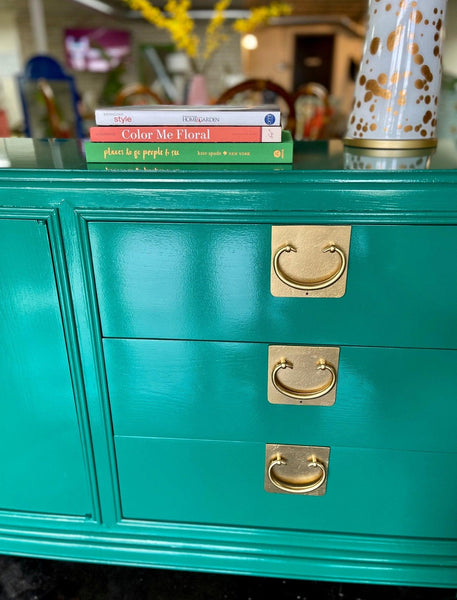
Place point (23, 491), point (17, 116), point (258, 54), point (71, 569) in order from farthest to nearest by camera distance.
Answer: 1. point (258, 54)
2. point (17, 116)
3. point (71, 569)
4. point (23, 491)

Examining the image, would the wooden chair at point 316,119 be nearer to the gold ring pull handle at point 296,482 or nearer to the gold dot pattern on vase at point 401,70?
the gold dot pattern on vase at point 401,70

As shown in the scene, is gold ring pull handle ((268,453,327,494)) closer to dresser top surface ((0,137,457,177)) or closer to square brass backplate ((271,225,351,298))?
square brass backplate ((271,225,351,298))

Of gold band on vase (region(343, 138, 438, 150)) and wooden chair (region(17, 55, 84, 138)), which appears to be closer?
gold band on vase (region(343, 138, 438, 150))

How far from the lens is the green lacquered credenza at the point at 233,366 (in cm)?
64

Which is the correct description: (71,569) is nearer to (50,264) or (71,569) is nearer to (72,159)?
(50,264)

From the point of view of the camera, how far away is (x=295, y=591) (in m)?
0.92

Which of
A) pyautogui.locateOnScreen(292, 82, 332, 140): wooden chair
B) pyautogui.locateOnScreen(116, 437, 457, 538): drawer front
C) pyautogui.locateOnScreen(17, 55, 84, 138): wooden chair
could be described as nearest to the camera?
pyautogui.locateOnScreen(116, 437, 457, 538): drawer front

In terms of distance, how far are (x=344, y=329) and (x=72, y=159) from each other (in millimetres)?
532

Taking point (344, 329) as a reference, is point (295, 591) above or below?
below

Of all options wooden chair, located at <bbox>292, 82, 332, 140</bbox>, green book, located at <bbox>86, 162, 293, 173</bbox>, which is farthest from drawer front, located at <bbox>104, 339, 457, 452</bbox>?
wooden chair, located at <bbox>292, 82, 332, 140</bbox>

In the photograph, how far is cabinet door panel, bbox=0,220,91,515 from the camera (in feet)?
2.31

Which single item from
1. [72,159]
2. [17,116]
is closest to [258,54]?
[17,116]

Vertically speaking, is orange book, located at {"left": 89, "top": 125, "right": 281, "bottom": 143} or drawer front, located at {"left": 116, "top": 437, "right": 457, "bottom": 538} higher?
orange book, located at {"left": 89, "top": 125, "right": 281, "bottom": 143}

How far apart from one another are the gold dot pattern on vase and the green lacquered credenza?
0.28ft
